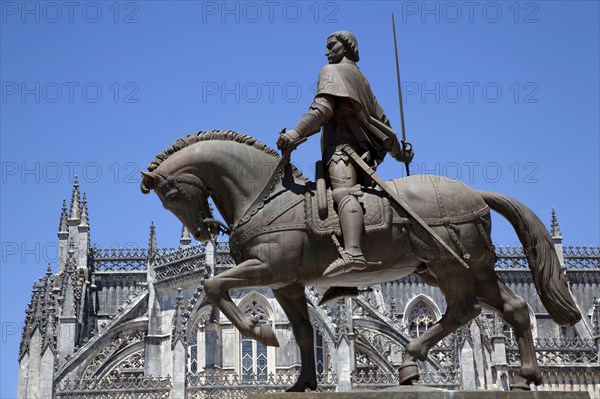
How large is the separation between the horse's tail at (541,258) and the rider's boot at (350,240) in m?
1.29

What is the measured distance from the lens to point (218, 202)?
8258 mm

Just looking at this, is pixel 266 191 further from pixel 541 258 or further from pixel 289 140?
pixel 541 258

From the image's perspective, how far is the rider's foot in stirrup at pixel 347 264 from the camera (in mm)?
7562

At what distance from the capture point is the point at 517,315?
26.6 feet

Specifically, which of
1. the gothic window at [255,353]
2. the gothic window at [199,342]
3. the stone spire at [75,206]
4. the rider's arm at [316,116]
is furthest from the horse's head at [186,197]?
the stone spire at [75,206]

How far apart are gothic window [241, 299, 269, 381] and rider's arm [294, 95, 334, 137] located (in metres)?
27.6

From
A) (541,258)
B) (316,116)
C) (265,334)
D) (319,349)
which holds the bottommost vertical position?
(265,334)

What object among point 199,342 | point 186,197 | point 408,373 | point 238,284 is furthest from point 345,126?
point 199,342

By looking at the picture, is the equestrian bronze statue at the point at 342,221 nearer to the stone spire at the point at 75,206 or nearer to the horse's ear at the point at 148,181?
the horse's ear at the point at 148,181

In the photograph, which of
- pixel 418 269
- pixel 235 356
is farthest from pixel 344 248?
pixel 235 356

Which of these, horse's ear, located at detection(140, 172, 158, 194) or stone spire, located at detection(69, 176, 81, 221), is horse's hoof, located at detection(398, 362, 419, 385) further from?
stone spire, located at detection(69, 176, 81, 221)

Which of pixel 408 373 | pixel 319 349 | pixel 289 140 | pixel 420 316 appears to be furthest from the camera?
pixel 420 316

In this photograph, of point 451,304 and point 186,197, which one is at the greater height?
point 186,197

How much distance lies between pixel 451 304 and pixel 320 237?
126cm
